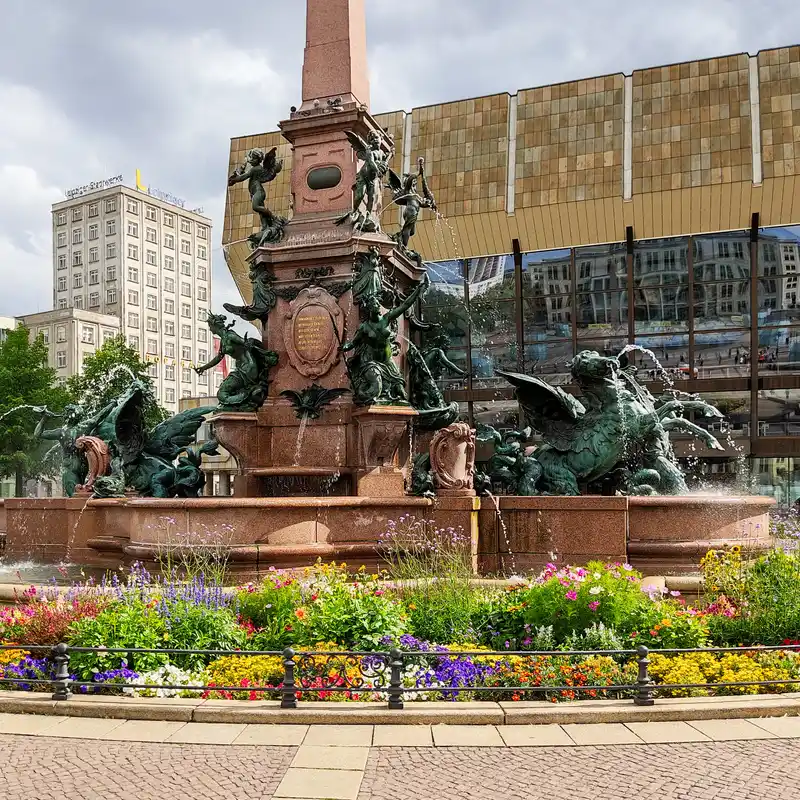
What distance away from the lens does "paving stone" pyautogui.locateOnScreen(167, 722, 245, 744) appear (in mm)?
7117

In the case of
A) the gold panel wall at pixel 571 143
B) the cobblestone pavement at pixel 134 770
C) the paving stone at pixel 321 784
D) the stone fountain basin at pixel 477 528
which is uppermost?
the gold panel wall at pixel 571 143

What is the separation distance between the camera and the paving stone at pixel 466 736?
704cm

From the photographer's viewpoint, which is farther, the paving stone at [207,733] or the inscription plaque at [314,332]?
the inscription plaque at [314,332]

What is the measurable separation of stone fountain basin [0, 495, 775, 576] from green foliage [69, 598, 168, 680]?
3.53 meters

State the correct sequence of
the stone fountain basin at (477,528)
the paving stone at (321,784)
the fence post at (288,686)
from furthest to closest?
the stone fountain basin at (477,528) → the fence post at (288,686) → the paving stone at (321,784)

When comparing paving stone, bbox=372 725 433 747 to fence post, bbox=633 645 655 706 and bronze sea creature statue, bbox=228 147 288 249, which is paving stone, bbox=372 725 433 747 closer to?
fence post, bbox=633 645 655 706

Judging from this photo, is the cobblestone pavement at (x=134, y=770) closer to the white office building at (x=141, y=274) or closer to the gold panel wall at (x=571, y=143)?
the gold panel wall at (x=571, y=143)

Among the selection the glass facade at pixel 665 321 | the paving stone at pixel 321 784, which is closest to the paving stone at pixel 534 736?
the paving stone at pixel 321 784

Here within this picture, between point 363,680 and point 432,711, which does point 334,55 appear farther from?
point 432,711

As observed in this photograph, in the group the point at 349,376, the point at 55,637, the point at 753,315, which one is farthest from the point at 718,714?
the point at 753,315

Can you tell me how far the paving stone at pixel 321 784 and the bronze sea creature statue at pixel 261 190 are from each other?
12732mm

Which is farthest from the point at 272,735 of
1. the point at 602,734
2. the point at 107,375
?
the point at 107,375

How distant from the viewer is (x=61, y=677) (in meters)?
7.99

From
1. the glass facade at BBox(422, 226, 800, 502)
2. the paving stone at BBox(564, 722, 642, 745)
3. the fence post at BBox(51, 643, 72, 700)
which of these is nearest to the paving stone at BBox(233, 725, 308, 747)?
the fence post at BBox(51, 643, 72, 700)
